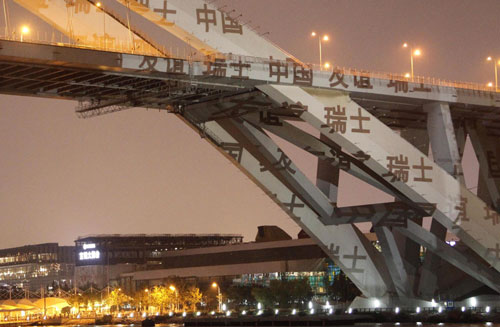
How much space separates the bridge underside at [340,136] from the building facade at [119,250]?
261 feet

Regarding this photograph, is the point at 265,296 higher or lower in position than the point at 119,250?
lower

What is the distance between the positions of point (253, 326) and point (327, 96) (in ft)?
40.2

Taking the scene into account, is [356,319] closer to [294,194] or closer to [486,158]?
[294,194]

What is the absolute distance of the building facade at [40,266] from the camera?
518ft

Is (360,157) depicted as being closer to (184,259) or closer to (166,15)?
(166,15)

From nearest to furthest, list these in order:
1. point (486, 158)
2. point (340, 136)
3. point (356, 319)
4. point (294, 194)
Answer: point (340, 136), point (356, 319), point (294, 194), point (486, 158)

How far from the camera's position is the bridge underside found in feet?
115

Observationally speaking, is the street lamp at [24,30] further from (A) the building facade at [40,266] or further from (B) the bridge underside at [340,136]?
(A) the building facade at [40,266]

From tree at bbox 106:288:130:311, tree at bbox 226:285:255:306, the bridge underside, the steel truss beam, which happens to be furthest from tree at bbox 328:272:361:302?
tree at bbox 106:288:130:311

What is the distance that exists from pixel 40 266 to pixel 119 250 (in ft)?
105

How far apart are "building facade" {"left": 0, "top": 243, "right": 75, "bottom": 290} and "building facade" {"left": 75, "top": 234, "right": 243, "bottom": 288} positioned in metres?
20.1

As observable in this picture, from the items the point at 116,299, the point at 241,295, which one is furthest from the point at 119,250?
the point at 241,295

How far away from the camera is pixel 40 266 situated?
526 ft

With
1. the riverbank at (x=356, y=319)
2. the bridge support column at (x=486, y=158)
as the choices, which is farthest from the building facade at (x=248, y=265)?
the riverbank at (x=356, y=319)
